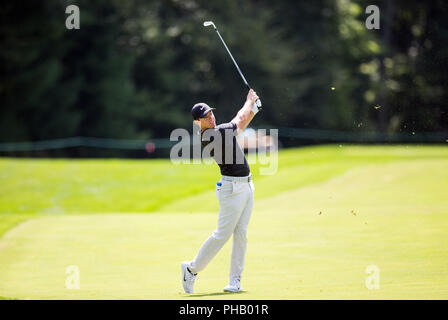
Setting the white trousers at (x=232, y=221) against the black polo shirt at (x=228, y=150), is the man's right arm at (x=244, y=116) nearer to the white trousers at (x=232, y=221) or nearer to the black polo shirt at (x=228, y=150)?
the black polo shirt at (x=228, y=150)

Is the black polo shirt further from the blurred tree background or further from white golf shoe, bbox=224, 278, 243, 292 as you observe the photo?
the blurred tree background

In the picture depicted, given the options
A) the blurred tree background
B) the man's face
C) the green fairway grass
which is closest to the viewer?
the man's face

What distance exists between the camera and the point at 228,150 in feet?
30.1

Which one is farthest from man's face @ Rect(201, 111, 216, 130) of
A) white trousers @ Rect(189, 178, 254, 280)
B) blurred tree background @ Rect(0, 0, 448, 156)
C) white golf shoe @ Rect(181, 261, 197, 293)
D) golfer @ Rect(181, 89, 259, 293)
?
blurred tree background @ Rect(0, 0, 448, 156)

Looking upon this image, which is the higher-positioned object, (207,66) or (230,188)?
(207,66)

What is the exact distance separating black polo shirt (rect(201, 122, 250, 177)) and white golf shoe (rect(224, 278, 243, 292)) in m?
1.21

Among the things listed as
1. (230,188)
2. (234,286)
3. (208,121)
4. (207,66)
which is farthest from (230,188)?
(207,66)

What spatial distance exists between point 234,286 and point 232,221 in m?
0.75

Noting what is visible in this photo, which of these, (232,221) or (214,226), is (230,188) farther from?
(214,226)

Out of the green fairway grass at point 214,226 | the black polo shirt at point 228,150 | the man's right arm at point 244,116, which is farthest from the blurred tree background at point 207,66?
the black polo shirt at point 228,150

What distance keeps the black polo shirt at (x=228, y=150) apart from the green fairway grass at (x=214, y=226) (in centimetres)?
138

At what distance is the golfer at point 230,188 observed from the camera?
30.0 feet

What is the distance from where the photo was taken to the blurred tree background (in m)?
42.3

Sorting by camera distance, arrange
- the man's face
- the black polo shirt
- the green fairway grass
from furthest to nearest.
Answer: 1. the green fairway grass
2. the man's face
3. the black polo shirt
